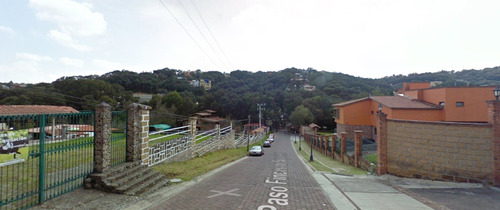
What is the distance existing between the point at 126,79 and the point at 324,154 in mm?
53934

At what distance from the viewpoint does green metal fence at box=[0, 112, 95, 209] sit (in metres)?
4.41

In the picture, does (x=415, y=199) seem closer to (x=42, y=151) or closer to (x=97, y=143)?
(x=97, y=143)

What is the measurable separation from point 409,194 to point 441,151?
2.78 m

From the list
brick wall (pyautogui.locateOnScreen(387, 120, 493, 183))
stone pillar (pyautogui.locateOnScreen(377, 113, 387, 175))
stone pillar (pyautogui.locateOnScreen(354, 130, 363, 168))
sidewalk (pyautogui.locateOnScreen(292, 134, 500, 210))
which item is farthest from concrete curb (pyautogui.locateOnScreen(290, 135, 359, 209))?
stone pillar (pyautogui.locateOnScreen(354, 130, 363, 168))

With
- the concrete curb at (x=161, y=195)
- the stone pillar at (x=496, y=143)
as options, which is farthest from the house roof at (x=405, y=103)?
the concrete curb at (x=161, y=195)

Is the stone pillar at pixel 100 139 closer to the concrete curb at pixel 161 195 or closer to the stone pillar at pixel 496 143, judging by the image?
the concrete curb at pixel 161 195

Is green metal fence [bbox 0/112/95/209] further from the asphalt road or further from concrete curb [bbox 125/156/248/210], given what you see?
the asphalt road

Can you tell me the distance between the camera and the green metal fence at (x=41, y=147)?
14.5 feet

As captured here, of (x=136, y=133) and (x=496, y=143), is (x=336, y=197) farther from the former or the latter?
(x=136, y=133)

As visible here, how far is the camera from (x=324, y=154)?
26.2 meters

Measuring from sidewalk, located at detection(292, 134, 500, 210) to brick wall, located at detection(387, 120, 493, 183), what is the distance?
38cm

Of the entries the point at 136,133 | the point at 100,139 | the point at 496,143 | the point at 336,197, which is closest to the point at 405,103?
the point at 496,143

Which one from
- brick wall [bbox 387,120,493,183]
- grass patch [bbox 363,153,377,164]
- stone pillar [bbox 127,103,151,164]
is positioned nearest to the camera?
stone pillar [bbox 127,103,151,164]

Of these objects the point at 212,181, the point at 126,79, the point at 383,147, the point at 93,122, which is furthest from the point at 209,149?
the point at 126,79
